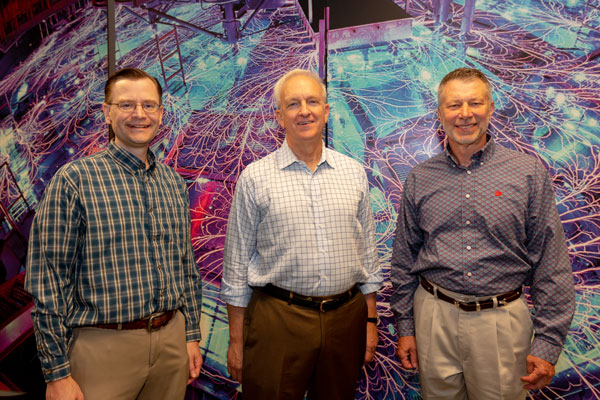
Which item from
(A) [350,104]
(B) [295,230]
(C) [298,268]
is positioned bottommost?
(C) [298,268]

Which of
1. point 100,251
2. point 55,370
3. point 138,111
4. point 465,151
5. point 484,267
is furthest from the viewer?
point 465,151

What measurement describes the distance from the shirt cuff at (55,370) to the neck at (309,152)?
1.07 m

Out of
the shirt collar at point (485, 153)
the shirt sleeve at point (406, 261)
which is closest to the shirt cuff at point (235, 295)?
the shirt sleeve at point (406, 261)

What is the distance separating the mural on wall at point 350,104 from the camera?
7.15 ft

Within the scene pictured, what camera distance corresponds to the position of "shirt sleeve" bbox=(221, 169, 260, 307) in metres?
1.71

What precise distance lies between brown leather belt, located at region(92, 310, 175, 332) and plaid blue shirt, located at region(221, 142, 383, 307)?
0.27 metres

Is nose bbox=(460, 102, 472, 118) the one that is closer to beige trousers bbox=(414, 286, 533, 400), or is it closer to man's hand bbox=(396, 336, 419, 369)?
beige trousers bbox=(414, 286, 533, 400)

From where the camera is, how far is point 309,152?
173 centimetres

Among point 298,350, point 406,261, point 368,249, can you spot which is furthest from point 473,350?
point 298,350

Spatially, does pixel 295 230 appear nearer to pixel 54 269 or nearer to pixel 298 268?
pixel 298 268

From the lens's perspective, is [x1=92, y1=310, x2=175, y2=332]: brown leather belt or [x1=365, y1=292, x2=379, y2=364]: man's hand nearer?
[x1=92, y1=310, x2=175, y2=332]: brown leather belt

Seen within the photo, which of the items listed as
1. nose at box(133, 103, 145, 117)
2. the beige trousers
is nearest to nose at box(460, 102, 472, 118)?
the beige trousers

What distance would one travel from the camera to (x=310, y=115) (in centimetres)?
167

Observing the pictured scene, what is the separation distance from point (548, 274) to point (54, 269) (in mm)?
1730
